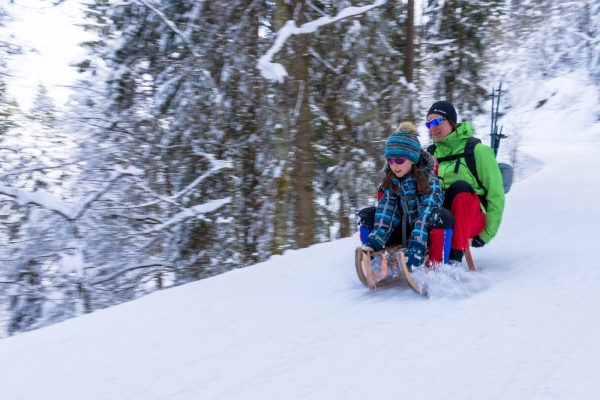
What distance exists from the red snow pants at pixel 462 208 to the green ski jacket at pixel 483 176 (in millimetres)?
208

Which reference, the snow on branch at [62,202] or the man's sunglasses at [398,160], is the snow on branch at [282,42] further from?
the man's sunglasses at [398,160]

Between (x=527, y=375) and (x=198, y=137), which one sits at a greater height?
(x=198, y=137)

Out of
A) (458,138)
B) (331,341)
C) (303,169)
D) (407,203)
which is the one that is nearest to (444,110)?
(458,138)

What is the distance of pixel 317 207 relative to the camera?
402 inches

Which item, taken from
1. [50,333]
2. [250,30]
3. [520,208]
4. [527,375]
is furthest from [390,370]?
[250,30]

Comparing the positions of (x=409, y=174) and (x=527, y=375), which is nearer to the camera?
(x=527, y=375)

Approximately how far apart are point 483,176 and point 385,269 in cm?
107

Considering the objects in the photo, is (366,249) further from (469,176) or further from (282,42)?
(282,42)

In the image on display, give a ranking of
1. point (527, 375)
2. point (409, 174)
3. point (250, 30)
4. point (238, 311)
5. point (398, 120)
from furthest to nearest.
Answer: point (398, 120) < point (250, 30) < point (409, 174) < point (238, 311) < point (527, 375)

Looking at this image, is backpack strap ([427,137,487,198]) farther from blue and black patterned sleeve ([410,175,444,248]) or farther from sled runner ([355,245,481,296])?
sled runner ([355,245,481,296])

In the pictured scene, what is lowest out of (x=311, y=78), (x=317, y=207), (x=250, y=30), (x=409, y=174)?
(x=317, y=207)

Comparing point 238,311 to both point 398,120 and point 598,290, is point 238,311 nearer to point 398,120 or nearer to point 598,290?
point 598,290

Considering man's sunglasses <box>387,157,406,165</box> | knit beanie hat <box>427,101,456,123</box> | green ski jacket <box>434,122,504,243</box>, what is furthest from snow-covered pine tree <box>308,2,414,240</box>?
man's sunglasses <box>387,157,406,165</box>

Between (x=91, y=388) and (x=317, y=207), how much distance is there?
26.2 feet
